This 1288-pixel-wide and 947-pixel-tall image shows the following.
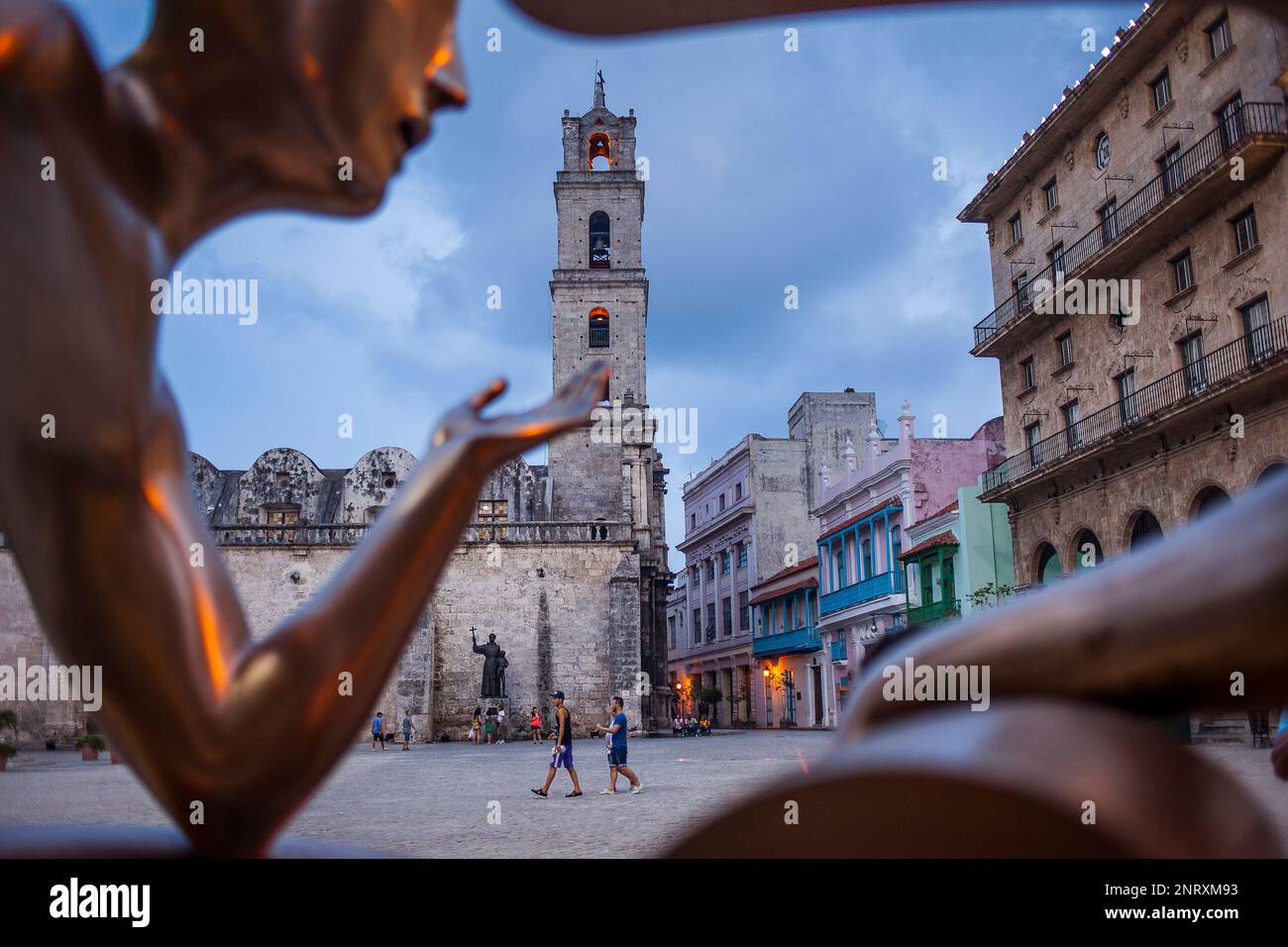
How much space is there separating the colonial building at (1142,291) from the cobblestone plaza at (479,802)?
4.46m

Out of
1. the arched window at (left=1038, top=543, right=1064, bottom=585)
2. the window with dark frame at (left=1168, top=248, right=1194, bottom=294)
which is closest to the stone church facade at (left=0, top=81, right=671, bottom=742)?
the arched window at (left=1038, top=543, right=1064, bottom=585)

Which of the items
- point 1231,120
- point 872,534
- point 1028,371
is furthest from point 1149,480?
point 872,534

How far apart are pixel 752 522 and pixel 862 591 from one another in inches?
456

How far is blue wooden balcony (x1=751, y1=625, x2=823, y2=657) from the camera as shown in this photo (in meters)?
30.3

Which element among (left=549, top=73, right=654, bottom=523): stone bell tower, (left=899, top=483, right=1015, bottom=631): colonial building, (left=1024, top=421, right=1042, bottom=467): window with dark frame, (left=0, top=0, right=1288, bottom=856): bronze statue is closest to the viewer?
(left=0, top=0, right=1288, bottom=856): bronze statue

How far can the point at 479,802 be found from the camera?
8883 millimetres

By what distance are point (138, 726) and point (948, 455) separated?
25061 millimetres

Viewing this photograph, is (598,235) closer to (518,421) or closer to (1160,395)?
(1160,395)

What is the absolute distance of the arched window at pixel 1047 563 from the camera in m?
17.9

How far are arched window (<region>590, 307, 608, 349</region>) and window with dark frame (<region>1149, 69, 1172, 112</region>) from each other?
17.0m

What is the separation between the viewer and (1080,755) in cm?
36

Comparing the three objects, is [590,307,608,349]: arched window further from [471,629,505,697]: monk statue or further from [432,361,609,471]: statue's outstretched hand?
[432,361,609,471]: statue's outstretched hand
